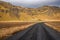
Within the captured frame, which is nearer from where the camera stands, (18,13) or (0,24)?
(0,24)

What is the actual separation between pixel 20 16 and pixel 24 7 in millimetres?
1085

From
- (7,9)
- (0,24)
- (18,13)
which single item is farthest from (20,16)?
(0,24)

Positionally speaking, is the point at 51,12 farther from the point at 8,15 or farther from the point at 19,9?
the point at 8,15

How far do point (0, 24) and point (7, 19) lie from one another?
114 centimetres

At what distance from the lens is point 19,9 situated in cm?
1548

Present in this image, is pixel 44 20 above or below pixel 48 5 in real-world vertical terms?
below

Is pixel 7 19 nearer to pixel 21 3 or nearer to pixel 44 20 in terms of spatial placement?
pixel 21 3

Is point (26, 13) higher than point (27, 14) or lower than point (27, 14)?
higher

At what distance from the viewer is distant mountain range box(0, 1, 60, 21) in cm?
1532

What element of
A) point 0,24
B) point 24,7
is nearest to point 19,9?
point 24,7

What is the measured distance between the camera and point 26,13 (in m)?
16.1

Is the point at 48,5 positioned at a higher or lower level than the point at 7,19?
higher

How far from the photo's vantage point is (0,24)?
47.0 feet

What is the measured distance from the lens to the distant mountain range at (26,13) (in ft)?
50.3
